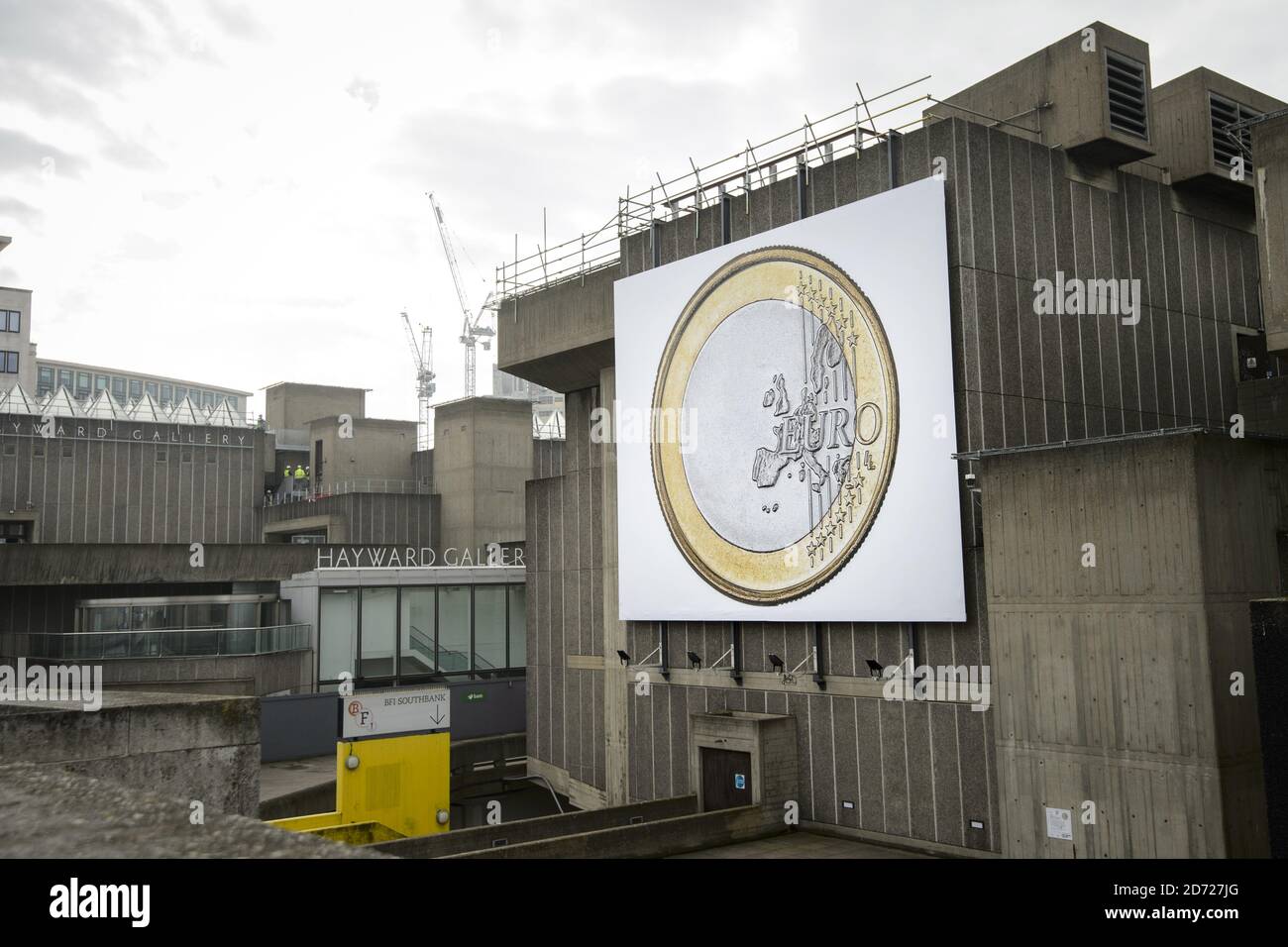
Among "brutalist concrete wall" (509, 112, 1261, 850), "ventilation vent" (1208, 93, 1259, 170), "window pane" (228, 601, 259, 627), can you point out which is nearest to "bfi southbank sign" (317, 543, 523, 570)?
"window pane" (228, 601, 259, 627)

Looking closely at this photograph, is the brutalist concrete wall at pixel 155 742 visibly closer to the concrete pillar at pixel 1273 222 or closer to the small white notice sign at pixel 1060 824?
the small white notice sign at pixel 1060 824

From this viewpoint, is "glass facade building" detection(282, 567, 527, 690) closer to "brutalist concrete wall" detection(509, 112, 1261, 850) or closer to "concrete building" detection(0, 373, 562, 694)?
"concrete building" detection(0, 373, 562, 694)

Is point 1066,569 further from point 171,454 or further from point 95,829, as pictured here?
point 171,454

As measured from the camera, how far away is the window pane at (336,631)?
44.1 metres

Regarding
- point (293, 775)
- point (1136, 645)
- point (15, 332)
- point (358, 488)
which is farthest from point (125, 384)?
point (1136, 645)

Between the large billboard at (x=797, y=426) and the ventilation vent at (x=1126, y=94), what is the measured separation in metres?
6.04

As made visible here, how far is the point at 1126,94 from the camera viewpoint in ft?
92.0

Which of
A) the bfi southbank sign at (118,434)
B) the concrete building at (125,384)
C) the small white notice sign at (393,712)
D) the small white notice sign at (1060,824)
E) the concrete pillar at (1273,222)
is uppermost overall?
the concrete building at (125,384)

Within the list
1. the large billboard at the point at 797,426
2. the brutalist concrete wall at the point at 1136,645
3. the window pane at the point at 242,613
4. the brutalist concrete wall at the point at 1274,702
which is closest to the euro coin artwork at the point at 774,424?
the large billboard at the point at 797,426

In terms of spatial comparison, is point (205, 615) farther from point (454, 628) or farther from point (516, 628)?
point (516, 628)

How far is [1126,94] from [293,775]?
107ft

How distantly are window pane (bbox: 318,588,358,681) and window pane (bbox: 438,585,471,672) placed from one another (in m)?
3.89

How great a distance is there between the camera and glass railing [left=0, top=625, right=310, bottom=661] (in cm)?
3931
